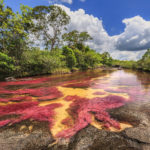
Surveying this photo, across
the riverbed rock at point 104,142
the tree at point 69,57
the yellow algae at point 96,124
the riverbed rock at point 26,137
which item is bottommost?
the riverbed rock at point 26,137

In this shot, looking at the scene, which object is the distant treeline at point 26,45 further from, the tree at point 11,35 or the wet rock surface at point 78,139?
the wet rock surface at point 78,139

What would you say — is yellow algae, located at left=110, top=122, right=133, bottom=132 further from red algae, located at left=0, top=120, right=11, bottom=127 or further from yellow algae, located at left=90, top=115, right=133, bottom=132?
red algae, located at left=0, top=120, right=11, bottom=127

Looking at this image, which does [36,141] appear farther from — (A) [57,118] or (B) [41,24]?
(B) [41,24]

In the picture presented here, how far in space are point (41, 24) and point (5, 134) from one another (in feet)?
96.8

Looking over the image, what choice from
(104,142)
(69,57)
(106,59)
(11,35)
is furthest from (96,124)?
(106,59)

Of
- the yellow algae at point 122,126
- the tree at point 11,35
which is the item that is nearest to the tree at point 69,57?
the tree at point 11,35

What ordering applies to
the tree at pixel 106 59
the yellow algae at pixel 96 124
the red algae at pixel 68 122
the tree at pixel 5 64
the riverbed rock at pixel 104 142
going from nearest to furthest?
the riverbed rock at pixel 104 142 → the yellow algae at pixel 96 124 → the red algae at pixel 68 122 → the tree at pixel 5 64 → the tree at pixel 106 59

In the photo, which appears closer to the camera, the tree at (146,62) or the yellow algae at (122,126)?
the yellow algae at (122,126)

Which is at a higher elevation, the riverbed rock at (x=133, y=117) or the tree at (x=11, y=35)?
the tree at (x=11, y=35)

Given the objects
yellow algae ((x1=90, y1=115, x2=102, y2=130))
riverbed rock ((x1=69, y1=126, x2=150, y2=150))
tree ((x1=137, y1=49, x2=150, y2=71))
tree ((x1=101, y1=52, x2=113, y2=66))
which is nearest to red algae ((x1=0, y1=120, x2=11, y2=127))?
riverbed rock ((x1=69, y1=126, x2=150, y2=150))

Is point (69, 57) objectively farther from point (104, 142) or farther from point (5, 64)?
point (104, 142)

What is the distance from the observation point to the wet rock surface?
204 cm

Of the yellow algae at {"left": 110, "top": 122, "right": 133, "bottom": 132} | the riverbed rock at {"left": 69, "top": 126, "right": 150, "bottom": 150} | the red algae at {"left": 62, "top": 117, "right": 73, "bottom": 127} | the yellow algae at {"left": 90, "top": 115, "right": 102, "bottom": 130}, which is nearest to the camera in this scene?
the riverbed rock at {"left": 69, "top": 126, "right": 150, "bottom": 150}

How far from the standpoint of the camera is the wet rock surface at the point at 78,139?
80.2 inches
